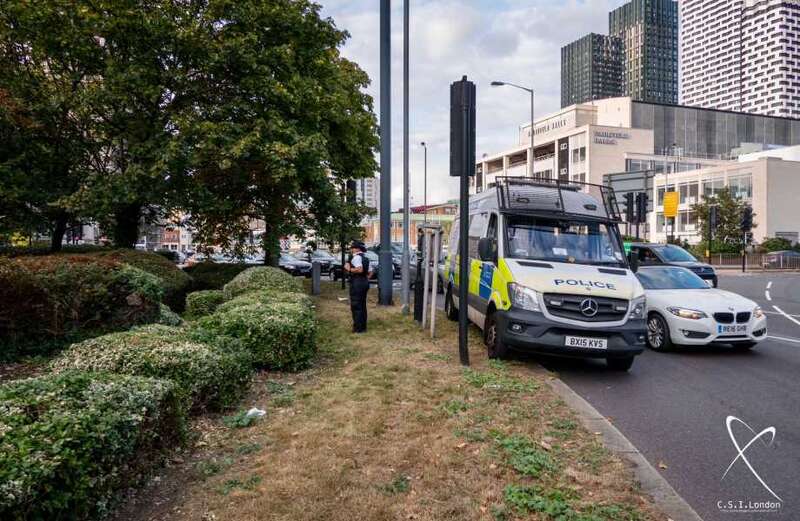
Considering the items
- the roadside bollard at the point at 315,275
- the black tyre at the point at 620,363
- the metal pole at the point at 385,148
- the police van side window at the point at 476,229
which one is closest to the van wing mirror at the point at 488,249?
→ the police van side window at the point at 476,229

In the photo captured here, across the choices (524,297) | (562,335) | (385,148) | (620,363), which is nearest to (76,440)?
(524,297)

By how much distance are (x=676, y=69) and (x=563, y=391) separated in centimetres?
21161

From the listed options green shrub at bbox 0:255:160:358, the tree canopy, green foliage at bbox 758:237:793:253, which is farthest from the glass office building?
green shrub at bbox 0:255:160:358

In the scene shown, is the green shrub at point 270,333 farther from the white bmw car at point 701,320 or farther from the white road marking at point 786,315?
the white road marking at point 786,315

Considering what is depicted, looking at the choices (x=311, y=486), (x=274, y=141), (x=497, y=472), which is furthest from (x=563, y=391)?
(x=274, y=141)

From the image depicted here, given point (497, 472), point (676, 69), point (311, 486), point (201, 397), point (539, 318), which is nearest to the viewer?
point (311, 486)

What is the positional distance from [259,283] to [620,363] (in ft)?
21.8

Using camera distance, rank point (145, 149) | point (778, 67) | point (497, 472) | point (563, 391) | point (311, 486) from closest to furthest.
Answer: point (311, 486) < point (497, 472) < point (563, 391) < point (145, 149) < point (778, 67)

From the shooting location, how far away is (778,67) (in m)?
172

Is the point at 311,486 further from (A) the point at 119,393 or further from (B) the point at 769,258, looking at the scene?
(B) the point at 769,258

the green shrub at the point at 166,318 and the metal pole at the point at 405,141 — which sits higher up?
the metal pole at the point at 405,141

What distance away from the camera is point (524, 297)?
7086 millimetres

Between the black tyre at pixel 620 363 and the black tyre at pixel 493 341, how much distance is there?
1.45m

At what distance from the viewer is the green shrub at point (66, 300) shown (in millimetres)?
6180
